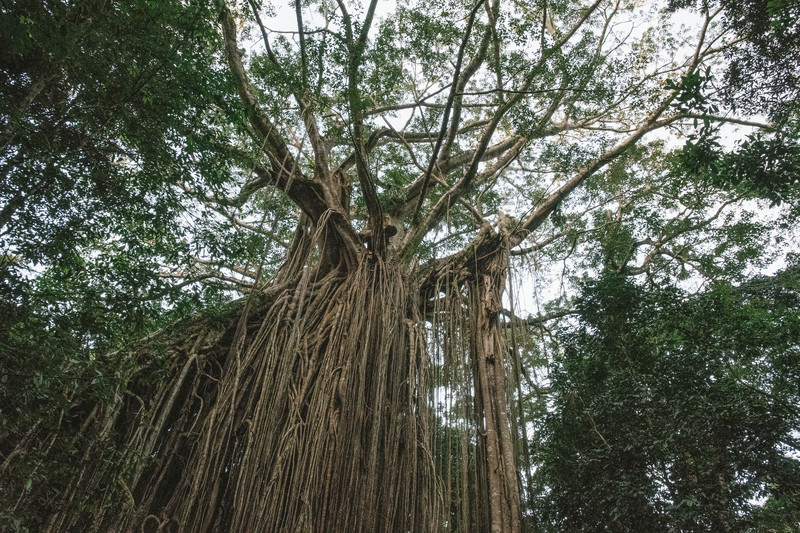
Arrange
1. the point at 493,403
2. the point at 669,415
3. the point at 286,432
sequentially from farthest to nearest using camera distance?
the point at 493,403 → the point at 669,415 → the point at 286,432

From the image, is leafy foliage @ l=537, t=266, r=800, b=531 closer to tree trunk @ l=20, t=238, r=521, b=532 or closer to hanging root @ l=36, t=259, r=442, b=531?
tree trunk @ l=20, t=238, r=521, b=532

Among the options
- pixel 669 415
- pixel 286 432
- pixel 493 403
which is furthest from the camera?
pixel 493 403

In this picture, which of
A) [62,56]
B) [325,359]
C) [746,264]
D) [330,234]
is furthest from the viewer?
[746,264]

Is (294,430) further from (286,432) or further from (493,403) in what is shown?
(493,403)

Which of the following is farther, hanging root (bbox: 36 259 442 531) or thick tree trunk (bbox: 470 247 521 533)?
thick tree trunk (bbox: 470 247 521 533)

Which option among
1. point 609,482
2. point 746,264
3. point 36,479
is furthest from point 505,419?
point 746,264

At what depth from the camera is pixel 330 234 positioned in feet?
13.6

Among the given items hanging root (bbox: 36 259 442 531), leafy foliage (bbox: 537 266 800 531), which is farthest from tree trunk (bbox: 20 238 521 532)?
leafy foliage (bbox: 537 266 800 531)

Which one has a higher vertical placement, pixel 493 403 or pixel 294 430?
pixel 493 403

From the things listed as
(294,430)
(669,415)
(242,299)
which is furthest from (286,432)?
(669,415)

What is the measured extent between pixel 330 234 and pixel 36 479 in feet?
9.01

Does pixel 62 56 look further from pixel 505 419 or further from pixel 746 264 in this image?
pixel 746 264

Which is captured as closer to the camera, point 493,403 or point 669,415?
point 669,415

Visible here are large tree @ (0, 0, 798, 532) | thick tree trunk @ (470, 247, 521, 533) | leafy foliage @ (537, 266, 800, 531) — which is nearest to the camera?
large tree @ (0, 0, 798, 532)
